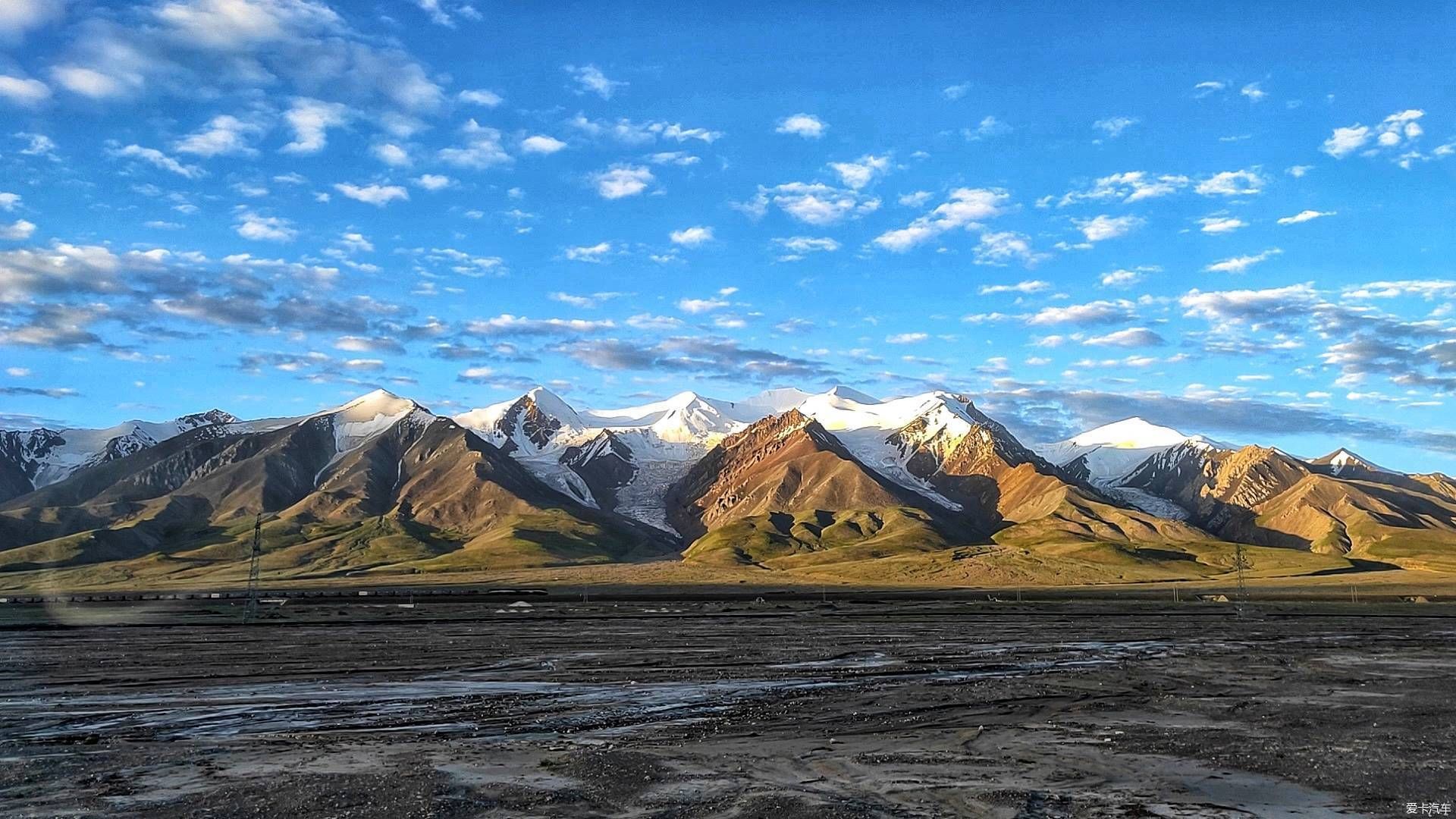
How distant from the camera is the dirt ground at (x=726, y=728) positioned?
2358 centimetres

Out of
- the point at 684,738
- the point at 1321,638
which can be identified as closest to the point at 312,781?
the point at 684,738

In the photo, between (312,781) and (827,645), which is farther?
(827,645)

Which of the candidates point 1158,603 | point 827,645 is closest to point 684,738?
point 827,645

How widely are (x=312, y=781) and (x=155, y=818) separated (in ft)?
13.8

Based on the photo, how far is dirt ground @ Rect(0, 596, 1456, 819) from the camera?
2358 cm

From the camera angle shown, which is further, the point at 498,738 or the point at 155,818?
the point at 498,738

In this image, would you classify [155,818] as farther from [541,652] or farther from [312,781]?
[541,652]

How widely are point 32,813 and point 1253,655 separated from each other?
63.2m

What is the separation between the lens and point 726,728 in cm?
3453

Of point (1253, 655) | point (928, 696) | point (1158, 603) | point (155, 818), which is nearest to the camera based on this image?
point (155, 818)

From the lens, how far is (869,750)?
3000 cm

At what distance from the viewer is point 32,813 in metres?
21.9

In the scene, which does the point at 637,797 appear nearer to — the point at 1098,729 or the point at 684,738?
the point at 684,738

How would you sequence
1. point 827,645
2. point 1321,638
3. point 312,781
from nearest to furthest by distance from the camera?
1. point 312,781
2. point 827,645
3. point 1321,638
